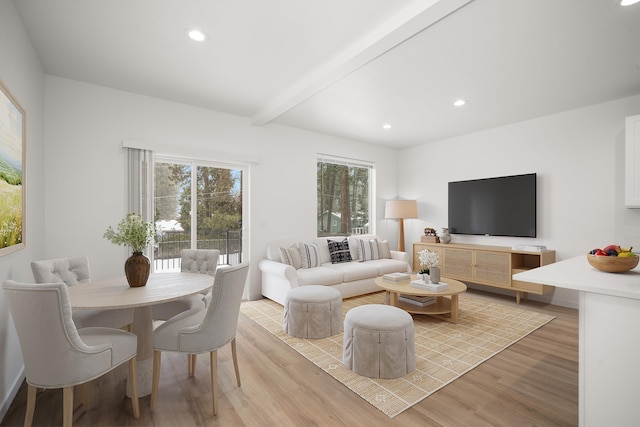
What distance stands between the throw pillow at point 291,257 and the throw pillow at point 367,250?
1208 millimetres

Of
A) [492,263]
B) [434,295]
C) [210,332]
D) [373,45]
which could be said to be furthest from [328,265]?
[373,45]

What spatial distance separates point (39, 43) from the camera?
2.59 meters

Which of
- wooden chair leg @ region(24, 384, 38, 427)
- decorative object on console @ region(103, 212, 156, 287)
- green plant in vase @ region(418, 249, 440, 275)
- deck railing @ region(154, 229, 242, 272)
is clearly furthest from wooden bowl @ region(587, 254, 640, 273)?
deck railing @ region(154, 229, 242, 272)

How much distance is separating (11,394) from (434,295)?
3605mm

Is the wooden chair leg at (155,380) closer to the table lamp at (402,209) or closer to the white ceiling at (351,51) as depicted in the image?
the white ceiling at (351,51)

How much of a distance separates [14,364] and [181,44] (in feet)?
9.01

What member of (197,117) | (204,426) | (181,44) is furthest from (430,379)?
(197,117)

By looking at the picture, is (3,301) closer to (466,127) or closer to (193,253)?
(193,253)

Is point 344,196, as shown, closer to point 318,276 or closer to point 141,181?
point 318,276

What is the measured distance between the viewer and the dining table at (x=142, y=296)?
1871 millimetres

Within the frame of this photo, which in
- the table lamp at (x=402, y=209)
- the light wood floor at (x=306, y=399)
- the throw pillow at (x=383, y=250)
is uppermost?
the table lamp at (x=402, y=209)

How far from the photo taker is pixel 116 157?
11.6ft

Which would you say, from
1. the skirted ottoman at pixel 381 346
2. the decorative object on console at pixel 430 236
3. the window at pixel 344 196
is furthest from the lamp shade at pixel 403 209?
the skirted ottoman at pixel 381 346

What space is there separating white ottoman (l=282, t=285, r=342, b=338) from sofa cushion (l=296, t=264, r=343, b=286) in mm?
684
